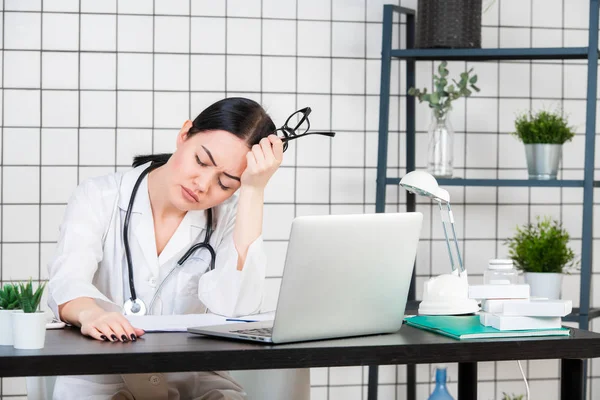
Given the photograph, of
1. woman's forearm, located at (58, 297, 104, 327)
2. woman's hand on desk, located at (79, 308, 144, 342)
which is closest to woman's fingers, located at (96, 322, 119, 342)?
woman's hand on desk, located at (79, 308, 144, 342)

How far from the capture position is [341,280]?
1559 mm

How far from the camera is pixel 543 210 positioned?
3467 mm

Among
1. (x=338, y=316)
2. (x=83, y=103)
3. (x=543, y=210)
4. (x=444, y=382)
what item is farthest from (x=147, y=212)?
(x=543, y=210)

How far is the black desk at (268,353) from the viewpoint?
53.4 inches

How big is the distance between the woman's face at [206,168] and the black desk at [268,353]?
528 mm

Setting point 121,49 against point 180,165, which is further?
point 121,49

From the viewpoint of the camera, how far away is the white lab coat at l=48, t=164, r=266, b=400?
6.15ft

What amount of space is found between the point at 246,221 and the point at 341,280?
550 mm

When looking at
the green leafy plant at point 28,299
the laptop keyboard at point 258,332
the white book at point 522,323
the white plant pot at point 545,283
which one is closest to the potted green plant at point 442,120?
the white plant pot at point 545,283

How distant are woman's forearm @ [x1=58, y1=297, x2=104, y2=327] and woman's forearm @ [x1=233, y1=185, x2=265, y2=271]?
398mm

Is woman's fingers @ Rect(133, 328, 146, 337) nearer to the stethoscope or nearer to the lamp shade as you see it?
the stethoscope

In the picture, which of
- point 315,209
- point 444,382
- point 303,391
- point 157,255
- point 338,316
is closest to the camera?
point 338,316

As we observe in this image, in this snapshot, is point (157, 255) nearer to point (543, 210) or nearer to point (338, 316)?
point (338, 316)

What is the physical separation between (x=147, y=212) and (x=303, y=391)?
2.02 ft
